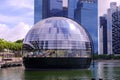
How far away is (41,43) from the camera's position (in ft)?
228

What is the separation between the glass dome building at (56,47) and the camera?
6781 centimetres

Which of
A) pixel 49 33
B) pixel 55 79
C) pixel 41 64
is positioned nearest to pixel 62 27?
pixel 49 33

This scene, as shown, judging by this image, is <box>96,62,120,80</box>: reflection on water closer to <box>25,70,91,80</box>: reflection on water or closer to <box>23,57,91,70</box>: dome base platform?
<box>25,70,91,80</box>: reflection on water

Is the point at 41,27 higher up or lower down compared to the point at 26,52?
higher up

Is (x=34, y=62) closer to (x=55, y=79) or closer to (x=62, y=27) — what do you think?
(x=62, y=27)

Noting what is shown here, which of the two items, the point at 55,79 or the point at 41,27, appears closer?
the point at 55,79

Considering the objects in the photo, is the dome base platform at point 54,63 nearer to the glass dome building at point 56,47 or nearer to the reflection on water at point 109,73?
the glass dome building at point 56,47

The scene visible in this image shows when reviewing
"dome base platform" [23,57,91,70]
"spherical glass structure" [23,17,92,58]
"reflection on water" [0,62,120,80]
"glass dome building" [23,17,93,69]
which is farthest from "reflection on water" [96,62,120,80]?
"spherical glass structure" [23,17,92,58]

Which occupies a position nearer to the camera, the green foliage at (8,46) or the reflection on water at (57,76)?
the reflection on water at (57,76)

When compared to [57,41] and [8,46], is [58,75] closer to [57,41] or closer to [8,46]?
[57,41]

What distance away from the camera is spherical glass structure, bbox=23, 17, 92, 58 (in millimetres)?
68625

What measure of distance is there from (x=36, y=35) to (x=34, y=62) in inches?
209

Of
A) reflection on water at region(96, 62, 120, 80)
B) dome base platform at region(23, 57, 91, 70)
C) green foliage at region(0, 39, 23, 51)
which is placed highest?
green foliage at region(0, 39, 23, 51)

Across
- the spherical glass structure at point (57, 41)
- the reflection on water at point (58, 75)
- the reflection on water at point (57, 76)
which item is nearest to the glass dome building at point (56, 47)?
the spherical glass structure at point (57, 41)
